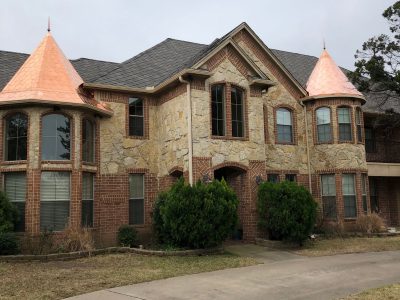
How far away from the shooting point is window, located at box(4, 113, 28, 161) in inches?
613

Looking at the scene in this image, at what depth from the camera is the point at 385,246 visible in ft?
52.0

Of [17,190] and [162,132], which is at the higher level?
[162,132]

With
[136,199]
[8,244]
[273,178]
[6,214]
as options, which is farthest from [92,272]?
[273,178]

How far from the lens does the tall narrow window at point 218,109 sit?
1645cm

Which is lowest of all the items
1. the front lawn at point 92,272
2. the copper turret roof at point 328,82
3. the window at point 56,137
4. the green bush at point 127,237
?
the front lawn at point 92,272

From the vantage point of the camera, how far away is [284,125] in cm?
2033

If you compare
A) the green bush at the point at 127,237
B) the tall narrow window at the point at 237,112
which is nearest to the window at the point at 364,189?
the tall narrow window at the point at 237,112

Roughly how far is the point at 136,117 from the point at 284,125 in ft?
22.2

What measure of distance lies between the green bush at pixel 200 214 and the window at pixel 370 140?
1252cm

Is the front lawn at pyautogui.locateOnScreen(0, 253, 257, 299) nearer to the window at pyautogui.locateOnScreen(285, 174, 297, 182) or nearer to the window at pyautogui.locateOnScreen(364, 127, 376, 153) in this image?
the window at pyautogui.locateOnScreen(285, 174, 297, 182)

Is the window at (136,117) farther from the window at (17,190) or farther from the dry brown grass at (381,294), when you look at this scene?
the dry brown grass at (381,294)

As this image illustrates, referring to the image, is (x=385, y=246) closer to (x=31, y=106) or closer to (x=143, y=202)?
(x=143, y=202)

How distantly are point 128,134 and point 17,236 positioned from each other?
5652 mm

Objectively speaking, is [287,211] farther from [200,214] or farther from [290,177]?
[290,177]
